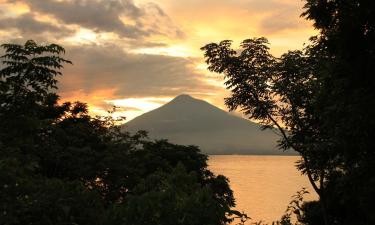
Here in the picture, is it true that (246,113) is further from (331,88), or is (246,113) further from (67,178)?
(67,178)

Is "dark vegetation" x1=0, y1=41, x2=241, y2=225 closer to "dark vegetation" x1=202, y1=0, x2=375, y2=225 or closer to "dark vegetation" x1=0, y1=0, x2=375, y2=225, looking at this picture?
"dark vegetation" x1=0, y1=0, x2=375, y2=225

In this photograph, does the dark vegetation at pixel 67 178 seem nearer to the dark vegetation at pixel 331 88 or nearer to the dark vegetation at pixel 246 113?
the dark vegetation at pixel 246 113

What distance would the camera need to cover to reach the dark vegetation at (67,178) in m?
7.63

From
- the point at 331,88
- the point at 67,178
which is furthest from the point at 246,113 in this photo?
the point at 67,178

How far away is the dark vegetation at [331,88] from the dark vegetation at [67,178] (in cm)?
455

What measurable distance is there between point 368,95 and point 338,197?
49.2ft

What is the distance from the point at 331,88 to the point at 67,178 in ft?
28.8

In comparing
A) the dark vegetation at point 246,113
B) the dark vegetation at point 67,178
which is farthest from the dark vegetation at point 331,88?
the dark vegetation at point 67,178

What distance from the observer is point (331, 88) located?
13.9 metres

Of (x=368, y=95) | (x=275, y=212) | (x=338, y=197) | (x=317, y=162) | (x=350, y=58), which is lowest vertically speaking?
(x=275, y=212)

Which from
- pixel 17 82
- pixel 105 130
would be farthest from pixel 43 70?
pixel 105 130

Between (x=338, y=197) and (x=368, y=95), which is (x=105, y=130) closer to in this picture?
(x=338, y=197)

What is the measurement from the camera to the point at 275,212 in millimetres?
103062

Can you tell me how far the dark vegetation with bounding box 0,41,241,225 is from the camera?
300 inches
